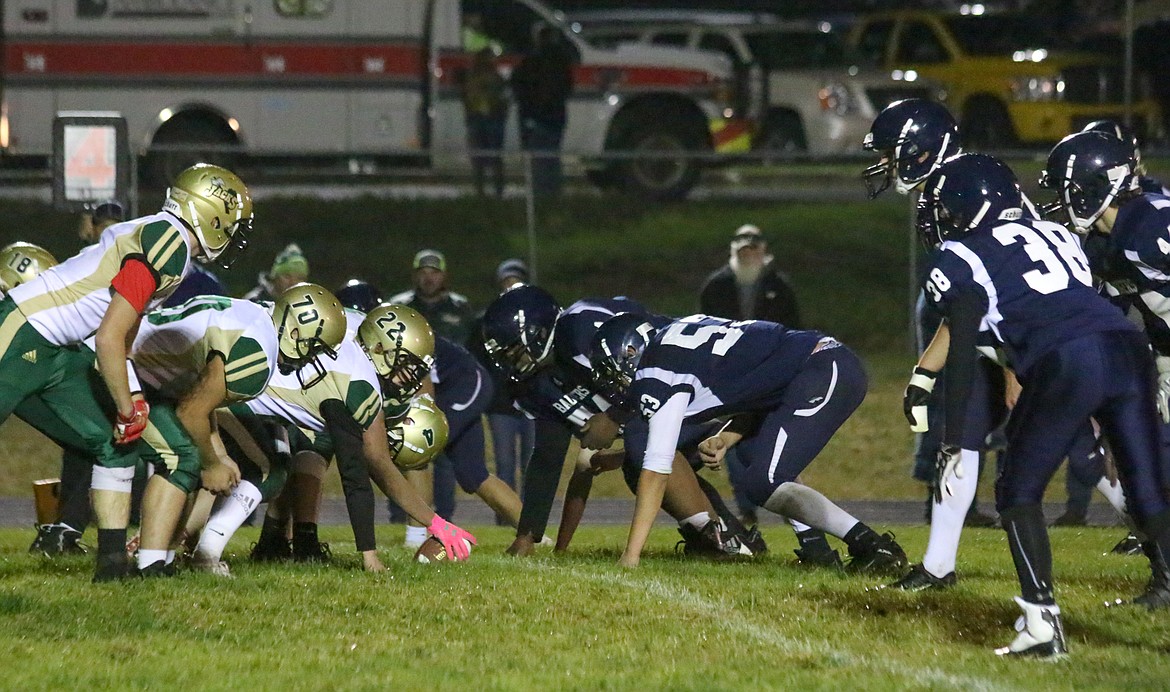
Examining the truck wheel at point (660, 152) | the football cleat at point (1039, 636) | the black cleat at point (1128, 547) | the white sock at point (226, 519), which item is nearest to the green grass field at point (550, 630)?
the football cleat at point (1039, 636)

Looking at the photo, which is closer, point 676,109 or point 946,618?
point 946,618

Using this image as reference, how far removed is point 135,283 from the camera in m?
6.82

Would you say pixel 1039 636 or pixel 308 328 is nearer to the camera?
pixel 1039 636

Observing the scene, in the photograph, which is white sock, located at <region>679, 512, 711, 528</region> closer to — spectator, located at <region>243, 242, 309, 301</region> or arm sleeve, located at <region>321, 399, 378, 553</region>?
arm sleeve, located at <region>321, 399, 378, 553</region>

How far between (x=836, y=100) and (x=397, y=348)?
44.1 feet

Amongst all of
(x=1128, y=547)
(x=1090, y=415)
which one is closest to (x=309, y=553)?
(x=1090, y=415)

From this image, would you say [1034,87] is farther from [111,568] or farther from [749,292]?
[111,568]

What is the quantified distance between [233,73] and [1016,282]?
12689 mm

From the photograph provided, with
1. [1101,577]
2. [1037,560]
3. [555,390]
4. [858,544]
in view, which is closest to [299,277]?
[555,390]

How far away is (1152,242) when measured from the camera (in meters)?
7.40

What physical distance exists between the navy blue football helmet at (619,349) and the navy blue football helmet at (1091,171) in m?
1.92

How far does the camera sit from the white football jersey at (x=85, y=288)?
7.03 meters

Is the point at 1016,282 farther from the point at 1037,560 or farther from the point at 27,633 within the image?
the point at 27,633

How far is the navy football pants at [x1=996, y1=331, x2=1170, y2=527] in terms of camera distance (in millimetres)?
5969
